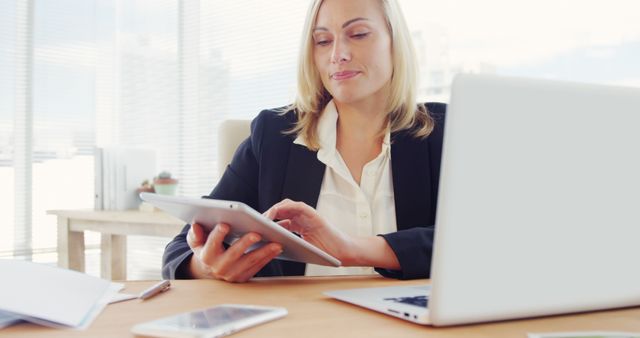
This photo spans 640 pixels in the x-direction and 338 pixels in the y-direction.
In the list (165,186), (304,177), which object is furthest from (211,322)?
(165,186)

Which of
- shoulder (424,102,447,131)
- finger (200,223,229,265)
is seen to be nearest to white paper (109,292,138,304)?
finger (200,223,229,265)

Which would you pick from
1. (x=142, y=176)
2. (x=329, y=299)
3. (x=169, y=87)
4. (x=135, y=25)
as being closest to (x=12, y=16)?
(x=135, y=25)

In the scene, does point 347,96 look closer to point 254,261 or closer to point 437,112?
point 437,112

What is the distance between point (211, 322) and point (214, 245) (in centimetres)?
31

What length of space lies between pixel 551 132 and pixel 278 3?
3186mm

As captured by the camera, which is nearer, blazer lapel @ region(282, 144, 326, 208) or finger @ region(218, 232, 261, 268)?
finger @ region(218, 232, 261, 268)

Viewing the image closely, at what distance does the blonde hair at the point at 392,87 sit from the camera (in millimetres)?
1575

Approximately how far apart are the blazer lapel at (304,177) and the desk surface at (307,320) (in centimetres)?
50

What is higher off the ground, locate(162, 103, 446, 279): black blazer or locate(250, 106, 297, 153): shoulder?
locate(250, 106, 297, 153): shoulder

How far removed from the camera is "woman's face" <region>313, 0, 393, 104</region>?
153cm

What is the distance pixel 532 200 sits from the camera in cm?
63

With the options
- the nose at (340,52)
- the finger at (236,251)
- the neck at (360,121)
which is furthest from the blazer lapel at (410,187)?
the finger at (236,251)

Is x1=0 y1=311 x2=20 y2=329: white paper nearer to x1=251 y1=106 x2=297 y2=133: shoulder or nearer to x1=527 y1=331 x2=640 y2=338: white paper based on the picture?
x1=527 y1=331 x2=640 y2=338: white paper

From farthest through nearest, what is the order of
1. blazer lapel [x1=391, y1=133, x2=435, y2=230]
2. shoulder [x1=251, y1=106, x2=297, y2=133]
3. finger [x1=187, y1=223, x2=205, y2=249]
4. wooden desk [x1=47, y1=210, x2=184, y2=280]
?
wooden desk [x1=47, y1=210, x2=184, y2=280] → shoulder [x1=251, y1=106, x2=297, y2=133] → blazer lapel [x1=391, y1=133, x2=435, y2=230] → finger [x1=187, y1=223, x2=205, y2=249]
